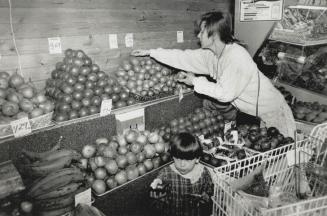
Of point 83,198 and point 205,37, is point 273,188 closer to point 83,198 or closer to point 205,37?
point 83,198

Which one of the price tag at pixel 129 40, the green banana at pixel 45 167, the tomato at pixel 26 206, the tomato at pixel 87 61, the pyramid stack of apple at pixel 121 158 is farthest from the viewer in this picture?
the price tag at pixel 129 40

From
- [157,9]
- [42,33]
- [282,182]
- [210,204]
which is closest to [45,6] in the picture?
[42,33]

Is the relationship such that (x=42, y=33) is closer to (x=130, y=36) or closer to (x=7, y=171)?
(x=130, y=36)

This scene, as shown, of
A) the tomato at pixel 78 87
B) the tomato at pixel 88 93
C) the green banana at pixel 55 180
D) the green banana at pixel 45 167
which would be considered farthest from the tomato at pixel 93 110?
the green banana at pixel 55 180

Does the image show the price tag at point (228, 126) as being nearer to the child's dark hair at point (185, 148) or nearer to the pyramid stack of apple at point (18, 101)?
the child's dark hair at point (185, 148)

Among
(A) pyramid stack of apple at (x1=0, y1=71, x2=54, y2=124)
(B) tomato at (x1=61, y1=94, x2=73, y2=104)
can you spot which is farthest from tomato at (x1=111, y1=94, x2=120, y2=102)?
(A) pyramid stack of apple at (x1=0, y1=71, x2=54, y2=124)

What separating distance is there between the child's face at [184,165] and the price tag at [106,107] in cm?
119

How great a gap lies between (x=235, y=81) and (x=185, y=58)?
1.16 meters

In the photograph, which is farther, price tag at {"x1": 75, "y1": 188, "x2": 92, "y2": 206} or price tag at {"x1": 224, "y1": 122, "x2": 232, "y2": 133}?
price tag at {"x1": 224, "y1": 122, "x2": 232, "y2": 133}

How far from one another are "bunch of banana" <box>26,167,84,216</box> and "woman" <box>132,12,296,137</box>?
1.97 m

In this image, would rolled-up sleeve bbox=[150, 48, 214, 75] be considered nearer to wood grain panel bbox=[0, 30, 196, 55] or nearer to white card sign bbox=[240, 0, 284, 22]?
wood grain panel bbox=[0, 30, 196, 55]

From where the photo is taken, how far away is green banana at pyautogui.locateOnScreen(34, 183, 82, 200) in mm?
2552

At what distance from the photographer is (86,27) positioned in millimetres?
3936

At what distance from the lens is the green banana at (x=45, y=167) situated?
2654 mm
